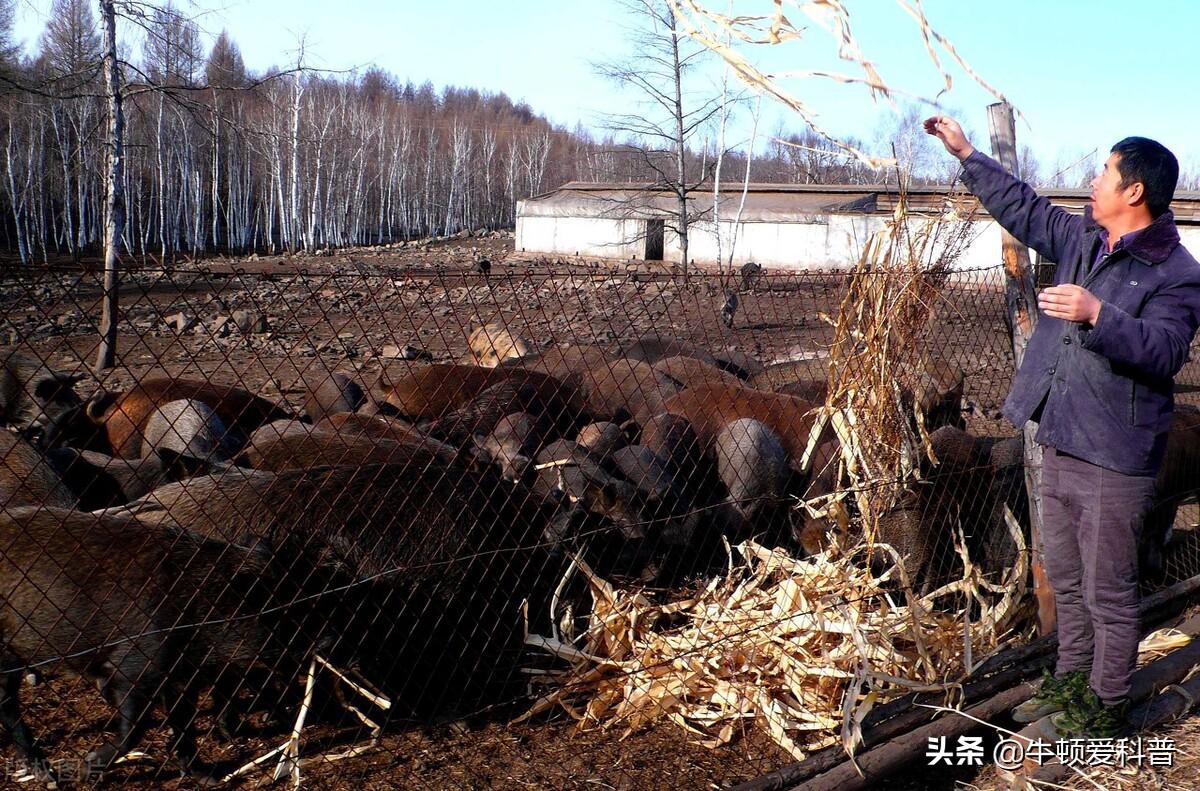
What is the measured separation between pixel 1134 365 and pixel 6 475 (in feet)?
18.1

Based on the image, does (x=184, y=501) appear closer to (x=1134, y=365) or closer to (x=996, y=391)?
(x=1134, y=365)

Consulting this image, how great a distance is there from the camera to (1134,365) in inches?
124

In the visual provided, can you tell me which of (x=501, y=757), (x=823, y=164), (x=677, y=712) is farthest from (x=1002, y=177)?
(x=823, y=164)

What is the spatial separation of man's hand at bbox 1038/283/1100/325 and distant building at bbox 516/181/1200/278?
68.7 feet

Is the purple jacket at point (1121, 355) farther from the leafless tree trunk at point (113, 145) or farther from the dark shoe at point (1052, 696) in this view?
the leafless tree trunk at point (113, 145)

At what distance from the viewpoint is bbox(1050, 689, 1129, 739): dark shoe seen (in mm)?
3646

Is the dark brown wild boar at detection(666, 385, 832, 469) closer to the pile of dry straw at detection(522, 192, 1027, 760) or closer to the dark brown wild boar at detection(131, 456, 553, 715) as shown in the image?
the pile of dry straw at detection(522, 192, 1027, 760)

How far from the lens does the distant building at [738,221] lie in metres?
26.6

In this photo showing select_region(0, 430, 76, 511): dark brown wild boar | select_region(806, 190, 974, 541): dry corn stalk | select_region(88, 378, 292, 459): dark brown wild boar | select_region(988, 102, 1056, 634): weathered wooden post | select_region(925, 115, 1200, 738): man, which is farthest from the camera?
select_region(88, 378, 292, 459): dark brown wild boar

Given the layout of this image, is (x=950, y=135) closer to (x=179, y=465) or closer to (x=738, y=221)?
(x=179, y=465)

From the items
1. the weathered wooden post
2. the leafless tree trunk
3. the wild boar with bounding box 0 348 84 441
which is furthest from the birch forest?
the weathered wooden post

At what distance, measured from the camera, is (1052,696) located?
3.81 meters

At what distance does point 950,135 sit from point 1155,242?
828 millimetres

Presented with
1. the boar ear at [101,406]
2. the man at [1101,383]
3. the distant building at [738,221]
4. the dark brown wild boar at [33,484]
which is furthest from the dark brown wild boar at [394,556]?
the distant building at [738,221]
